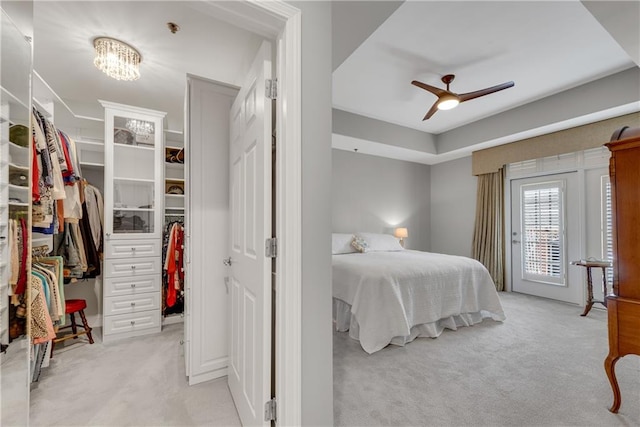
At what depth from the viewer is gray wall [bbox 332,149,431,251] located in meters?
5.04

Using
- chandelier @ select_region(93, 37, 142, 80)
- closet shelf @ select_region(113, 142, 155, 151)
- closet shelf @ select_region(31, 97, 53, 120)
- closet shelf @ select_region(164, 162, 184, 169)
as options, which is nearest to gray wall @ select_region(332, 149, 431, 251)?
closet shelf @ select_region(164, 162, 184, 169)

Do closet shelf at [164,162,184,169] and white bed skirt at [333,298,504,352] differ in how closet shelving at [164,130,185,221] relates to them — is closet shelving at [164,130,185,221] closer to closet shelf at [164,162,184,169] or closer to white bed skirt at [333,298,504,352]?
closet shelf at [164,162,184,169]

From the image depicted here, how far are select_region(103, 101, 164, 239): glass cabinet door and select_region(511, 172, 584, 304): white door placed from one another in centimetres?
531

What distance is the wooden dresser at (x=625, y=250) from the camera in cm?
155

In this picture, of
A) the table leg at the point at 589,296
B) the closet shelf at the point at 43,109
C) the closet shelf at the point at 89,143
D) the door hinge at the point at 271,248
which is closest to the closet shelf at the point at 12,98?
the door hinge at the point at 271,248

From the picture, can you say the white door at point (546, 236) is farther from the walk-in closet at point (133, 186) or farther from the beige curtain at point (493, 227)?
the walk-in closet at point (133, 186)

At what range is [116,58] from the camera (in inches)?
85.4

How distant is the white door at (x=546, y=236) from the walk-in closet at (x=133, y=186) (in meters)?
4.59

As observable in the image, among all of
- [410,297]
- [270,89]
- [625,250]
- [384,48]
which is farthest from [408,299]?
[384,48]

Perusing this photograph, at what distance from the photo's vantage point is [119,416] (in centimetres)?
166

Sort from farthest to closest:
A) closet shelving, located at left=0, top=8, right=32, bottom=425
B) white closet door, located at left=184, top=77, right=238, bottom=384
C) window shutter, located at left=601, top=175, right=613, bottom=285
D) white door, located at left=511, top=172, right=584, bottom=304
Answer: white door, located at left=511, top=172, right=584, bottom=304 → window shutter, located at left=601, top=175, right=613, bottom=285 → white closet door, located at left=184, top=77, right=238, bottom=384 → closet shelving, located at left=0, top=8, right=32, bottom=425

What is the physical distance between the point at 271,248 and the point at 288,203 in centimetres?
23

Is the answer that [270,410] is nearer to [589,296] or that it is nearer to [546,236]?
[589,296]

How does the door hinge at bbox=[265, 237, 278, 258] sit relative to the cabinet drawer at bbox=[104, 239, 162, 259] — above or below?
above
